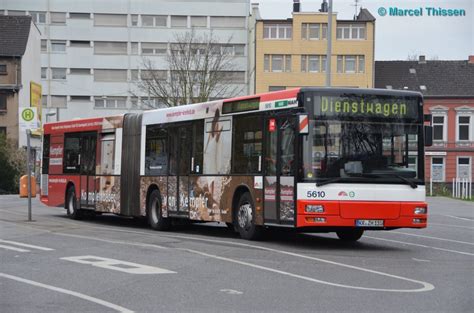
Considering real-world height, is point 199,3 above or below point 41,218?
above

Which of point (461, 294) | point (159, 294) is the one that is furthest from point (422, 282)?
point (159, 294)

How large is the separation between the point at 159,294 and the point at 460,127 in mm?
62275

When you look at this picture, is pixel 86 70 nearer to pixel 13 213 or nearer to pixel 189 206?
A: pixel 13 213

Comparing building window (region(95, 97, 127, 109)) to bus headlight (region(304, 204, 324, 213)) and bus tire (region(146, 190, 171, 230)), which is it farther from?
bus headlight (region(304, 204, 324, 213))

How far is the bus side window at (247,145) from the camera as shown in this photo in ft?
52.0

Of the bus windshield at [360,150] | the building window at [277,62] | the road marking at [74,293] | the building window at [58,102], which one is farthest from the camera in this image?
the building window at [58,102]

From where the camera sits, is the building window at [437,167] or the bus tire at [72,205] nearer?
the bus tire at [72,205]

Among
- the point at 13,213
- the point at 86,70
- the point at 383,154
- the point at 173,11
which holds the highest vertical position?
the point at 173,11

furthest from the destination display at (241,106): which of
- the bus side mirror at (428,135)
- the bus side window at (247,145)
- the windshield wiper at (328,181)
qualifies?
the bus side mirror at (428,135)

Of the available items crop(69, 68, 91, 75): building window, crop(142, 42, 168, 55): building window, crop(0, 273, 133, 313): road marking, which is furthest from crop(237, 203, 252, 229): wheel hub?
crop(69, 68, 91, 75): building window

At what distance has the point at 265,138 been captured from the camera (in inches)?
614

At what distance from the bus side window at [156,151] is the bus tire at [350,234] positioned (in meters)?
4.62

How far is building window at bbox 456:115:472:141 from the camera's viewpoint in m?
68.6

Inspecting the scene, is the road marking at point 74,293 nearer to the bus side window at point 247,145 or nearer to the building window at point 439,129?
the bus side window at point 247,145
